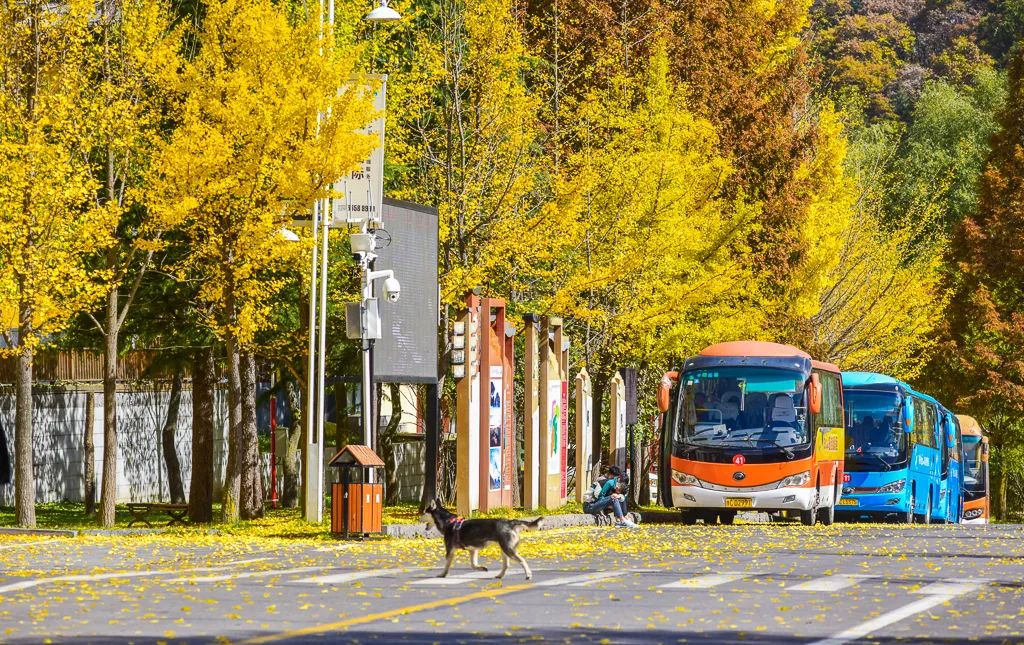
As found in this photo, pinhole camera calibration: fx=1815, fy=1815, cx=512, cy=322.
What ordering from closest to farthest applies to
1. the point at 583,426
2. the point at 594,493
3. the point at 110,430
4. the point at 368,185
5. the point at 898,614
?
1. the point at 898,614
2. the point at 110,430
3. the point at 368,185
4. the point at 594,493
5. the point at 583,426

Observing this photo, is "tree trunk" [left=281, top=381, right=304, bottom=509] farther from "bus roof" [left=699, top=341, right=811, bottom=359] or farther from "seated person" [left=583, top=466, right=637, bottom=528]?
"bus roof" [left=699, top=341, right=811, bottom=359]

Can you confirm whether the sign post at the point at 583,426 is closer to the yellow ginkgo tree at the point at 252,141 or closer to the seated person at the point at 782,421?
the seated person at the point at 782,421

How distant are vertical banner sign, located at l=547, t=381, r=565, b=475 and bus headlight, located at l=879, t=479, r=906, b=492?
8.56 m

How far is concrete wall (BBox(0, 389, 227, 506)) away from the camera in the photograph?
131 feet

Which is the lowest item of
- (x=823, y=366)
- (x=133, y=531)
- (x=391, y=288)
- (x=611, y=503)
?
(x=133, y=531)

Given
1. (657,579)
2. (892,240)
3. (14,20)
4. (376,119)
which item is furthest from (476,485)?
(892,240)

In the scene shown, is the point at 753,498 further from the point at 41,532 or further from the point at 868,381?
the point at 41,532

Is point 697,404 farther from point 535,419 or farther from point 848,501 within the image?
point 848,501

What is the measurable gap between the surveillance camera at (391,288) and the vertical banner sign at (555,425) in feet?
27.0

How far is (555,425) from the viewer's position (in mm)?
35688

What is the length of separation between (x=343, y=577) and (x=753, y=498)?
676 inches

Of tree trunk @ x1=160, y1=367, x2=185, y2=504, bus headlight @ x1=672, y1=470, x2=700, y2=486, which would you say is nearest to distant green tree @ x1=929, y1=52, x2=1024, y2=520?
bus headlight @ x1=672, y1=470, x2=700, y2=486

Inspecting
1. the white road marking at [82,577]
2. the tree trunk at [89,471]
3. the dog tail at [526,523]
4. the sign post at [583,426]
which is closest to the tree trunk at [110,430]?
the tree trunk at [89,471]

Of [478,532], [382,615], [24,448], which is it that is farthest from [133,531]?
[382,615]
